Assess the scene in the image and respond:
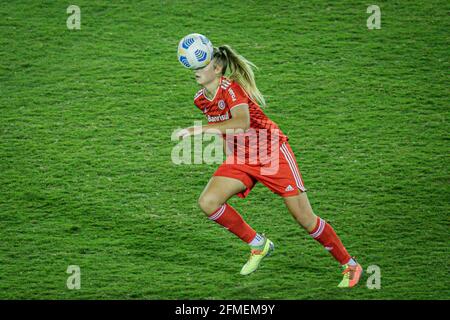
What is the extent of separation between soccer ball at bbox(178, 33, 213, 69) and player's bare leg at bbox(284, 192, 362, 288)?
1.22m

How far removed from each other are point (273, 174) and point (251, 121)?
450 mm

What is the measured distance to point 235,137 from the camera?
6.72m

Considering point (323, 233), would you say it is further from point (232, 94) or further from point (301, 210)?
point (232, 94)

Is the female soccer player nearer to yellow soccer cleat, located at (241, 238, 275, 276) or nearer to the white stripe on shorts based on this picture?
the white stripe on shorts

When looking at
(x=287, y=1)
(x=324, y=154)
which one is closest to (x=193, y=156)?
(x=324, y=154)

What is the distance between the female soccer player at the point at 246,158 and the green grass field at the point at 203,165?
0.52 m

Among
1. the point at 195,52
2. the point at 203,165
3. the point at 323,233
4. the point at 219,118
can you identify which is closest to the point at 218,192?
the point at 219,118

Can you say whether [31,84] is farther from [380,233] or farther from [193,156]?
[380,233]

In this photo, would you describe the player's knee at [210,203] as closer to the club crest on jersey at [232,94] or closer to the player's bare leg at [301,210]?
the player's bare leg at [301,210]

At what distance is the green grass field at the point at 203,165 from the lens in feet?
23.6

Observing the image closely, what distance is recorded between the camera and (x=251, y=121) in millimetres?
6750

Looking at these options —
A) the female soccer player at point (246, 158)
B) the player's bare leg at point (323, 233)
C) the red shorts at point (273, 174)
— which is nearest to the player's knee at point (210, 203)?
the female soccer player at point (246, 158)

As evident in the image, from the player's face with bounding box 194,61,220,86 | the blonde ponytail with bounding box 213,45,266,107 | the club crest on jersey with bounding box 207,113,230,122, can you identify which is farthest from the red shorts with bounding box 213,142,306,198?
the player's face with bounding box 194,61,220,86

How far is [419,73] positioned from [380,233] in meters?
3.32
